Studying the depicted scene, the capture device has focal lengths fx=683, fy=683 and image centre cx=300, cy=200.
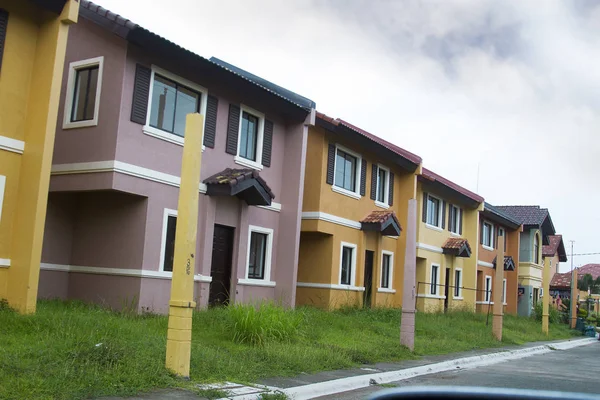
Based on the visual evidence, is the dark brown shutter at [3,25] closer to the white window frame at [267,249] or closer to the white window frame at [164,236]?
the white window frame at [164,236]

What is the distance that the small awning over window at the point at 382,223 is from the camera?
24.0 m

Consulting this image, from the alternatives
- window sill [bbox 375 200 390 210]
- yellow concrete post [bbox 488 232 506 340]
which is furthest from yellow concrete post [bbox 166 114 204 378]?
window sill [bbox 375 200 390 210]

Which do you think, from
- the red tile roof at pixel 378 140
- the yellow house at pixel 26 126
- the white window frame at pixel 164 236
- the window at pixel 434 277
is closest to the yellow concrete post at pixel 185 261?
the yellow house at pixel 26 126

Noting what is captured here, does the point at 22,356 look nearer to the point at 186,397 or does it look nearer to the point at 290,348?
the point at 186,397

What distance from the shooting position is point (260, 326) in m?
13.1

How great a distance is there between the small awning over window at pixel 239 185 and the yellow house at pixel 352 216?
158 inches

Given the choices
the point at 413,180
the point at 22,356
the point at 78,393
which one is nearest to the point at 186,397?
the point at 78,393

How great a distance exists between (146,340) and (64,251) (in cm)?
649

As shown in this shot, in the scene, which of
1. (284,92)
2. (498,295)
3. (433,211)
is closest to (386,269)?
(498,295)

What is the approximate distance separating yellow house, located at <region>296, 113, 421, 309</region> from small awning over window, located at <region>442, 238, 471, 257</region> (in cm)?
601

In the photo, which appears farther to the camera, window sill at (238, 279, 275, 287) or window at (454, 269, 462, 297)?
window at (454, 269, 462, 297)

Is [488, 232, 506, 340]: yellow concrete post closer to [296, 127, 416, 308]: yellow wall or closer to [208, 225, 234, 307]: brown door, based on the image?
[296, 127, 416, 308]: yellow wall

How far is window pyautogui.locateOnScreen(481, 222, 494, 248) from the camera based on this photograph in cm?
3891

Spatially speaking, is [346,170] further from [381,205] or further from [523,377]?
[523,377]
